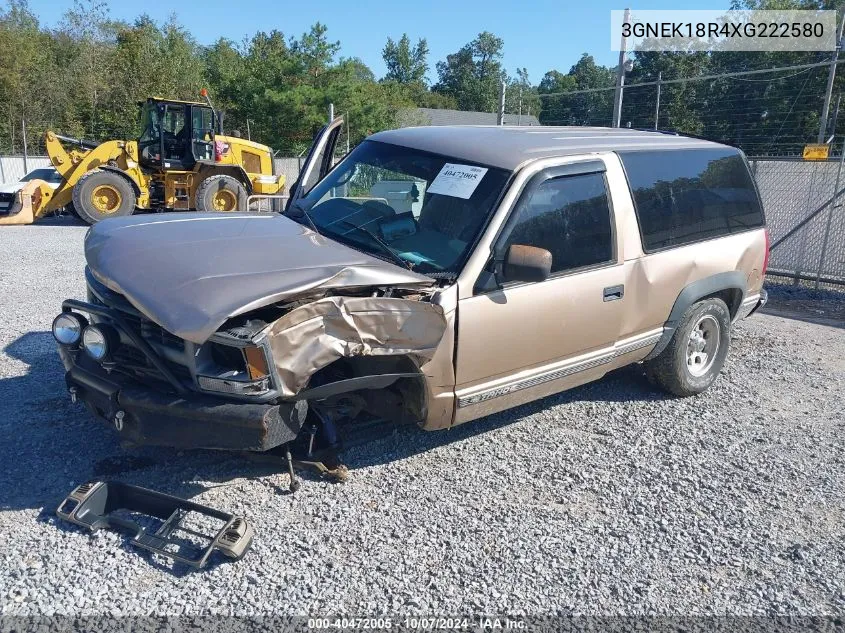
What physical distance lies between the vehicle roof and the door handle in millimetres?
Result: 924

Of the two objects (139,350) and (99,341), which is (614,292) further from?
(99,341)

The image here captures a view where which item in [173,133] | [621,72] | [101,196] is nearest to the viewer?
[621,72]

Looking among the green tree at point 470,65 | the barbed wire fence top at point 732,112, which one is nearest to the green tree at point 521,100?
the barbed wire fence top at point 732,112

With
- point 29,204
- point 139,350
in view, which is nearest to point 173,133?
point 29,204

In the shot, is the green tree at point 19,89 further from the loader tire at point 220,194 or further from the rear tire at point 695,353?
the rear tire at point 695,353

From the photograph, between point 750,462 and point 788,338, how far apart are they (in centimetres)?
356

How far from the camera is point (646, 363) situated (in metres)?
5.46

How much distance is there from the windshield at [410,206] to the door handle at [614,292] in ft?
3.43

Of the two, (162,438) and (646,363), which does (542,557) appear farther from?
(646,363)

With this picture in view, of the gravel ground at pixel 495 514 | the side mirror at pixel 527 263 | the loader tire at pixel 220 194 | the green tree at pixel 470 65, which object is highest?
the green tree at pixel 470 65

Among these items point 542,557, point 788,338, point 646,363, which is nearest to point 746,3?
point 788,338

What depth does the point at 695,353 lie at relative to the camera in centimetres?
559

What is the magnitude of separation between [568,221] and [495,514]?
1.87 metres

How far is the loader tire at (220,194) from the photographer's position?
609 inches
